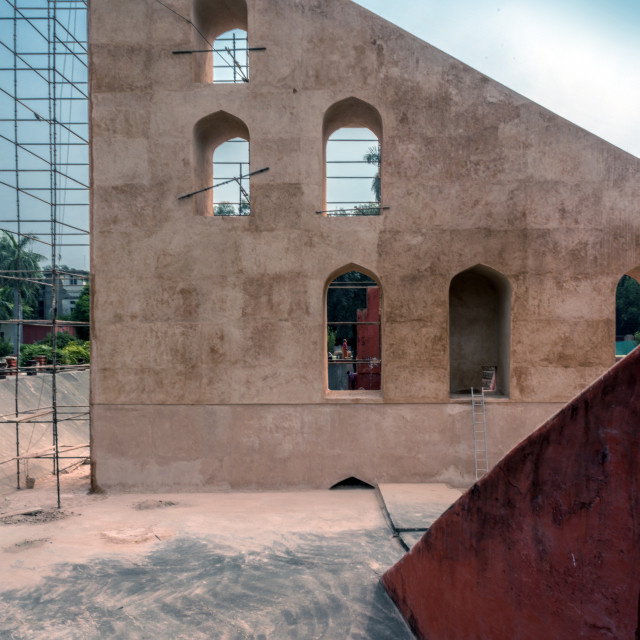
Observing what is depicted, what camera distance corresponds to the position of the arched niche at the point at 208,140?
9.07m

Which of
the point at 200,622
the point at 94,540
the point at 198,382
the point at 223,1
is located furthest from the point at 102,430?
the point at 223,1

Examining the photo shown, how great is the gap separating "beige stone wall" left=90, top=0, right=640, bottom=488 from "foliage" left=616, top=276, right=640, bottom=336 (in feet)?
112

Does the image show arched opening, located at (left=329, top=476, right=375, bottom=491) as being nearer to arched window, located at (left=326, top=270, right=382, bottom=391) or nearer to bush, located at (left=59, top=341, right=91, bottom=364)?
arched window, located at (left=326, top=270, right=382, bottom=391)

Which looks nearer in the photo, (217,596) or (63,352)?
(217,596)

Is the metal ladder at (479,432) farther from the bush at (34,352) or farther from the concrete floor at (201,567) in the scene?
the bush at (34,352)

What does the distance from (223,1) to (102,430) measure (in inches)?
322

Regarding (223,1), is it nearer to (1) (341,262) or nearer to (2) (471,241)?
(1) (341,262)

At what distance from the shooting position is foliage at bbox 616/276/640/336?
3762 cm

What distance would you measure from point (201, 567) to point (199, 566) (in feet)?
0.13

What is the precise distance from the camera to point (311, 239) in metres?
8.76

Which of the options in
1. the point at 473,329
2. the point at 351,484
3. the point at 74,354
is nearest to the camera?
the point at 351,484

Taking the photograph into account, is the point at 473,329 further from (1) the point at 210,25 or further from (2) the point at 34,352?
(2) the point at 34,352

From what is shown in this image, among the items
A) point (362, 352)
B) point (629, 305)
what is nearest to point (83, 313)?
point (362, 352)

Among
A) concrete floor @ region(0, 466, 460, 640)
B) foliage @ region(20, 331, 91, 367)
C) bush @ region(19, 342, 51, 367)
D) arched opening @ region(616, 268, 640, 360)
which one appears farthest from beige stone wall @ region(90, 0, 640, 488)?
arched opening @ region(616, 268, 640, 360)
